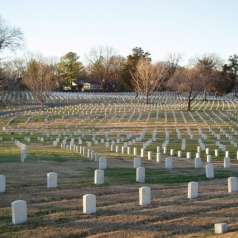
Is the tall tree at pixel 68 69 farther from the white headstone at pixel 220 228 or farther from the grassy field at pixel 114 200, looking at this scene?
the white headstone at pixel 220 228

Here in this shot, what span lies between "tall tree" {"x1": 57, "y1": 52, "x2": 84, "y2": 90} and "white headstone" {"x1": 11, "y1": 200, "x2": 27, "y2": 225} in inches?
3705

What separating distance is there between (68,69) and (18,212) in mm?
95807

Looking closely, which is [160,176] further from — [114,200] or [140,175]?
[114,200]

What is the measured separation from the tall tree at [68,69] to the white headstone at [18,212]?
94110 millimetres

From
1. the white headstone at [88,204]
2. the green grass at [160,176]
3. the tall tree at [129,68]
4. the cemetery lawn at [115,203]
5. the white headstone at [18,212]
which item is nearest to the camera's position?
the cemetery lawn at [115,203]

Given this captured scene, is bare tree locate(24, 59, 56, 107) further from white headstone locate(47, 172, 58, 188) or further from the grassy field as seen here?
white headstone locate(47, 172, 58, 188)

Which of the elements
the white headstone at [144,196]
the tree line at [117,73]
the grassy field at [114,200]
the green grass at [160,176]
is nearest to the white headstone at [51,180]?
the grassy field at [114,200]

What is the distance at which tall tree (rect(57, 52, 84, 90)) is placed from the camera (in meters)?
102

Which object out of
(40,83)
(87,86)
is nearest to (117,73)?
(87,86)

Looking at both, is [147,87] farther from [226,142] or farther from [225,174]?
[225,174]

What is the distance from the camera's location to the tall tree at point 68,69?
102m

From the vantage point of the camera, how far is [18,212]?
843 cm

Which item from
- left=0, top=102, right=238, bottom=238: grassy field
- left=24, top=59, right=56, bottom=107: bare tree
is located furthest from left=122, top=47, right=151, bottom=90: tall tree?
left=0, top=102, right=238, bottom=238: grassy field

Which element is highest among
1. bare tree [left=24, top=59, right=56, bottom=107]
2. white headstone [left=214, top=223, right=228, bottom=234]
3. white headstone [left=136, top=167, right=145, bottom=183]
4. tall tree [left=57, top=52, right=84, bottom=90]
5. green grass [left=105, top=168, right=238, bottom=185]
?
tall tree [left=57, top=52, right=84, bottom=90]
